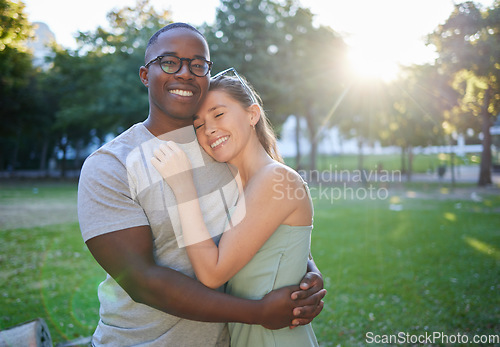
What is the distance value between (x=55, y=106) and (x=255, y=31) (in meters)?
20.4

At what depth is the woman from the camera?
2045mm

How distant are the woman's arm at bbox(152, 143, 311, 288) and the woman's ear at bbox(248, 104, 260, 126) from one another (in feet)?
1.49

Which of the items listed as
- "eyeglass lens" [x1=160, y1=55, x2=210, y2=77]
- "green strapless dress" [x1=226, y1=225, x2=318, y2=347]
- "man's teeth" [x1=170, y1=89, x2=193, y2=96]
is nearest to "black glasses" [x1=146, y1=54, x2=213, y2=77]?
"eyeglass lens" [x1=160, y1=55, x2=210, y2=77]

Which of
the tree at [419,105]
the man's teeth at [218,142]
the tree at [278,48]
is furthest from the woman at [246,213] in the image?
the tree at [278,48]

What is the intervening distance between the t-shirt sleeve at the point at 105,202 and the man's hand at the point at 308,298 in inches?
35.8

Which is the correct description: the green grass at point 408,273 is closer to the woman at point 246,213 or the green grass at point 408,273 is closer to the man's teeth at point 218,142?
the woman at point 246,213

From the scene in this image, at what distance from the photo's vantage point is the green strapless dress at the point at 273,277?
2.25 m

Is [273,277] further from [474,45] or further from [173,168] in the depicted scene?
[474,45]

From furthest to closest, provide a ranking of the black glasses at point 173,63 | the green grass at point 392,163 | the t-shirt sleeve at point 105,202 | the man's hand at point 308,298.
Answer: the green grass at point 392,163 < the black glasses at point 173,63 < the man's hand at point 308,298 < the t-shirt sleeve at point 105,202

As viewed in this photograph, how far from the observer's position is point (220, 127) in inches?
96.9

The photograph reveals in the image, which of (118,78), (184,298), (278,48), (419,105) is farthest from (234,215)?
(118,78)

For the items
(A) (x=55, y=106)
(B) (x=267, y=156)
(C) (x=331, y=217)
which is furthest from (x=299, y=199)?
(A) (x=55, y=106)

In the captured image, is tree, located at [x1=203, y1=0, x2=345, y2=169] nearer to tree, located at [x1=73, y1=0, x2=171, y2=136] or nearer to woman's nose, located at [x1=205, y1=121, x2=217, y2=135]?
tree, located at [x1=73, y1=0, x2=171, y2=136]

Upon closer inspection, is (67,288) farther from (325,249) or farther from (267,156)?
(267,156)
